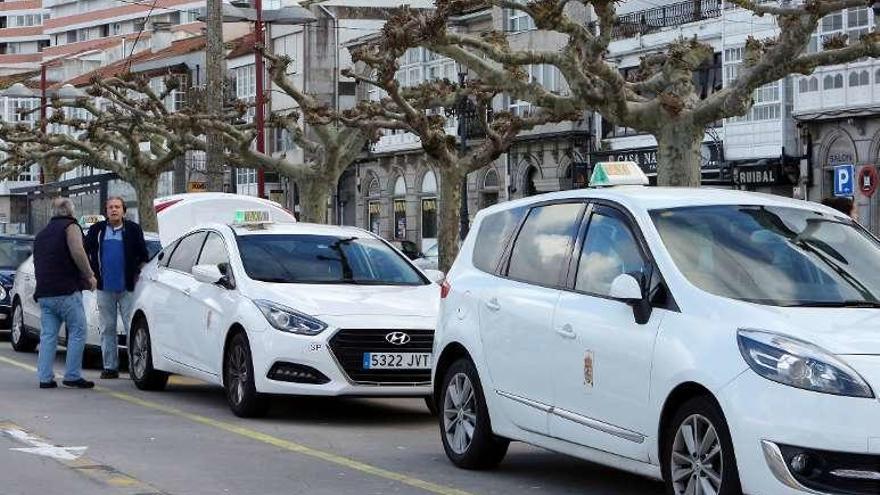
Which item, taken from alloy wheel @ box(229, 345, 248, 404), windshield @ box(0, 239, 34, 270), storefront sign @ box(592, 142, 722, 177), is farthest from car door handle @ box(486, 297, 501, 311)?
storefront sign @ box(592, 142, 722, 177)

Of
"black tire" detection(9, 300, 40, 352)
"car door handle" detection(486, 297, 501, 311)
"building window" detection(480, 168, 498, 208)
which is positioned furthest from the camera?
"building window" detection(480, 168, 498, 208)

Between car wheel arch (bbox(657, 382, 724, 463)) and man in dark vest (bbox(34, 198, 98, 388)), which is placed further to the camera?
man in dark vest (bbox(34, 198, 98, 388))

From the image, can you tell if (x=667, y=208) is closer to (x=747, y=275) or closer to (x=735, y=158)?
(x=747, y=275)

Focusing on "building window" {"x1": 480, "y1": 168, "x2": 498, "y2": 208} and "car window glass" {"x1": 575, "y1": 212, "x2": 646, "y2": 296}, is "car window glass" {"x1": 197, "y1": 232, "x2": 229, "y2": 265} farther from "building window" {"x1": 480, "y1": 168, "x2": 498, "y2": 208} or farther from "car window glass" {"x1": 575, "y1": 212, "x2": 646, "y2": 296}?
"building window" {"x1": 480, "y1": 168, "x2": 498, "y2": 208}

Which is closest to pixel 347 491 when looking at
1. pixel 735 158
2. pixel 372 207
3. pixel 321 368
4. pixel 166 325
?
pixel 321 368

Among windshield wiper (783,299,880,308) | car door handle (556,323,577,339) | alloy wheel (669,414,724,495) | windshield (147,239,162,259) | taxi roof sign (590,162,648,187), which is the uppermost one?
taxi roof sign (590,162,648,187)

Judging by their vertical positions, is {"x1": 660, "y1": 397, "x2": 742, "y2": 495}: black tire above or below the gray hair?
below

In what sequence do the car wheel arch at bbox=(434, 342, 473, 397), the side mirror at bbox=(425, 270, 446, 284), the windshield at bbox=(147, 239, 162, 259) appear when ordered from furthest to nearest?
the windshield at bbox=(147, 239, 162, 259)
the side mirror at bbox=(425, 270, 446, 284)
the car wheel arch at bbox=(434, 342, 473, 397)

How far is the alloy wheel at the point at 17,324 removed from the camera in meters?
22.1

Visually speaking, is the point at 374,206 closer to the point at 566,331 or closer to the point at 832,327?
the point at 566,331

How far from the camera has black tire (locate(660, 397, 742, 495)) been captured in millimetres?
7738

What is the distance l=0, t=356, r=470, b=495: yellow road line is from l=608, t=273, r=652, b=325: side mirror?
162 cm

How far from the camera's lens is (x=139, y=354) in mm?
16438

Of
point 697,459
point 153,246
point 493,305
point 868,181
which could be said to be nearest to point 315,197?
point 868,181
